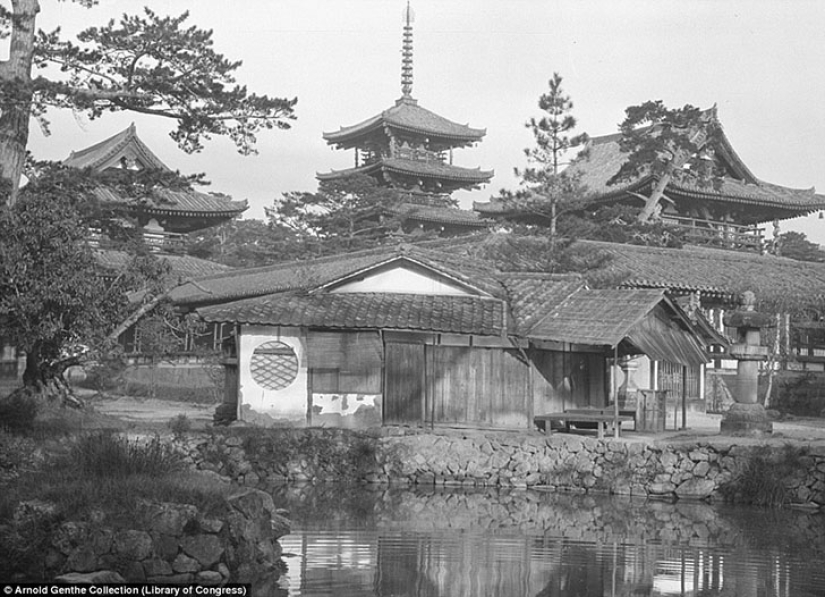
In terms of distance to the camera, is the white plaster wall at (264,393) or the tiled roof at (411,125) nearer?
the white plaster wall at (264,393)

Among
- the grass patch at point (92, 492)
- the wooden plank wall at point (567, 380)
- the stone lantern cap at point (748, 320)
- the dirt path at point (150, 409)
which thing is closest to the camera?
the grass patch at point (92, 492)

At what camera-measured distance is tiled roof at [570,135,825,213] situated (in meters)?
42.2

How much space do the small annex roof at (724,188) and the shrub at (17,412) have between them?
2565cm

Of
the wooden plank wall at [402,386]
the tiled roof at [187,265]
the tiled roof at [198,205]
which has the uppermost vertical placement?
the tiled roof at [198,205]

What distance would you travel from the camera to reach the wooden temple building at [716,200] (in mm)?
42344

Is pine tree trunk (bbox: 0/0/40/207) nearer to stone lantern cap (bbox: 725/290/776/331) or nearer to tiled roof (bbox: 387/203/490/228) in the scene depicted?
stone lantern cap (bbox: 725/290/776/331)

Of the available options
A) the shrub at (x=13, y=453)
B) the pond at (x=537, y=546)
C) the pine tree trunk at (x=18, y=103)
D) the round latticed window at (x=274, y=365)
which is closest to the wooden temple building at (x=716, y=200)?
the round latticed window at (x=274, y=365)

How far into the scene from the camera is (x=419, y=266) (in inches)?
984

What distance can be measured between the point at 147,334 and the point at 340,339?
4052 millimetres

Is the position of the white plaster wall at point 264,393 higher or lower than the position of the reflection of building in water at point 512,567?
higher

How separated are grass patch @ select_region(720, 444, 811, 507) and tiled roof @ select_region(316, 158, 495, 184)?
33.7m

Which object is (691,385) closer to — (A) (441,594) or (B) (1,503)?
(A) (441,594)

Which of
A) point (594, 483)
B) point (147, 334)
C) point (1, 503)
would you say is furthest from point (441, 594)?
point (147, 334)

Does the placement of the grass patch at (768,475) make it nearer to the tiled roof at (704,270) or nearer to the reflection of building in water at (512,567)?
the reflection of building in water at (512,567)
